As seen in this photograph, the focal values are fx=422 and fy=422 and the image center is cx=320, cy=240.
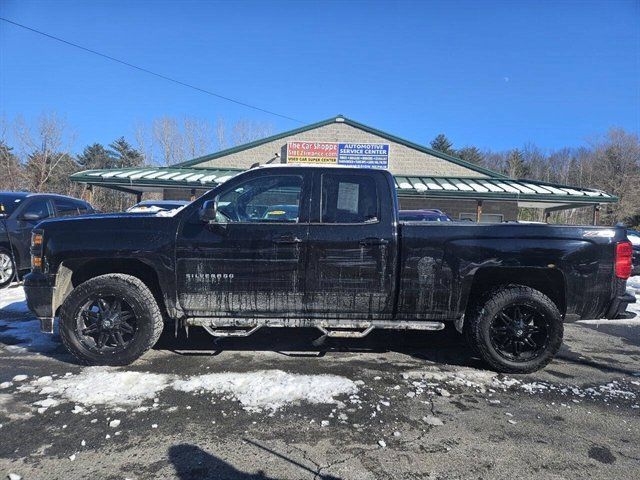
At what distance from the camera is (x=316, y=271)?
4.16 meters

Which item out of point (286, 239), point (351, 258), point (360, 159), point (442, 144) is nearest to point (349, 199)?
point (351, 258)

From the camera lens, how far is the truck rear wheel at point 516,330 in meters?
4.22

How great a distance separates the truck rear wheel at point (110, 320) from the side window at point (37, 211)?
211 inches

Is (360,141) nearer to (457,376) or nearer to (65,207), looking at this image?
(65,207)

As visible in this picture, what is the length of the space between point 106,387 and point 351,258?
2532 millimetres

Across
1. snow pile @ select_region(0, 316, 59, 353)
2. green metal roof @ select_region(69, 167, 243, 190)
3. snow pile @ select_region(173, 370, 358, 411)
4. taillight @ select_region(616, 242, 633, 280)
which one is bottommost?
snow pile @ select_region(0, 316, 59, 353)

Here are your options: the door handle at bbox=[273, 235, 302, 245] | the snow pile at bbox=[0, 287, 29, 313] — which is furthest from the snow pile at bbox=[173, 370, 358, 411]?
the snow pile at bbox=[0, 287, 29, 313]

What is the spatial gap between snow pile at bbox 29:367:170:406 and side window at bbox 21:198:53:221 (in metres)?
5.66

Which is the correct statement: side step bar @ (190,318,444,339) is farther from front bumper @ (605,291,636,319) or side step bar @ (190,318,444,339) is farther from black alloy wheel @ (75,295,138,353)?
front bumper @ (605,291,636,319)

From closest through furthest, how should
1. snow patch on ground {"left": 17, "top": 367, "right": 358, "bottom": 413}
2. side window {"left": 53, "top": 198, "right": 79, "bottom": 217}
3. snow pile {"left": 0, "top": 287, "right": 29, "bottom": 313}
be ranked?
snow patch on ground {"left": 17, "top": 367, "right": 358, "bottom": 413} → snow pile {"left": 0, "top": 287, "right": 29, "bottom": 313} → side window {"left": 53, "top": 198, "right": 79, "bottom": 217}

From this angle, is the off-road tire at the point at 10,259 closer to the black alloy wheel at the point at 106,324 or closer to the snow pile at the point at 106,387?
the black alloy wheel at the point at 106,324

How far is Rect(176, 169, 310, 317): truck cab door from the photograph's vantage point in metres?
4.15

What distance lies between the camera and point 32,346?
16.3 feet

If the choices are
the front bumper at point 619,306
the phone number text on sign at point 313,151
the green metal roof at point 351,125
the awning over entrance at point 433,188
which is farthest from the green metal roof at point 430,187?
the front bumper at point 619,306
